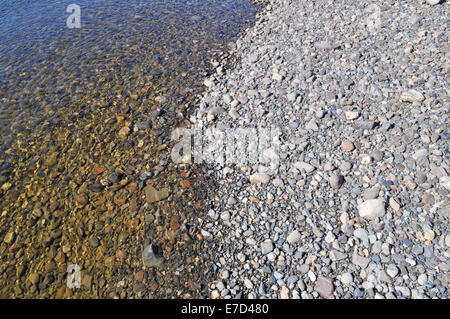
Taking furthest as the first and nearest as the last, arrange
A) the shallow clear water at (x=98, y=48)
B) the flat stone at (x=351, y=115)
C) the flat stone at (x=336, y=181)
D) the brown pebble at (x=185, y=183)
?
the shallow clear water at (x=98, y=48), the flat stone at (x=351, y=115), the brown pebble at (x=185, y=183), the flat stone at (x=336, y=181)

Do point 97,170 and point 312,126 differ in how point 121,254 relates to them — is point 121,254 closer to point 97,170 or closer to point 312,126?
point 97,170

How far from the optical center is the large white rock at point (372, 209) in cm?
582

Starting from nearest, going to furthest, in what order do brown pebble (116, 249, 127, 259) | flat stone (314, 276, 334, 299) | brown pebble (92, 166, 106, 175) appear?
flat stone (314, 276, 334, 299)
brown pebble (116, 249, 127, 259)
brown pebble (92, 166, 106, 175)

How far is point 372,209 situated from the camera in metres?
5.88

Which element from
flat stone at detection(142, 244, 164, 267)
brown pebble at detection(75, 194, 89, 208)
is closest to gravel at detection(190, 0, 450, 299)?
flat stone at detection(142, 244, 164, 267)

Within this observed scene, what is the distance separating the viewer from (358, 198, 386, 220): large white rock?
19.1 feet

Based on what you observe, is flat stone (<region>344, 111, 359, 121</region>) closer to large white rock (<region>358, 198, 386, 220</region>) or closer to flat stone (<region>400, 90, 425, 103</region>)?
flat stone (<region>400, 90, 425, 103</region>)

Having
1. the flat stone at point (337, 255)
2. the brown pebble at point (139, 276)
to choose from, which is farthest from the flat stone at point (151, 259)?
the flat stone at point (337, 255)

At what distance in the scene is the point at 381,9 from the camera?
1116 cm

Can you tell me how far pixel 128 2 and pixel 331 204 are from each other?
52.8 feet

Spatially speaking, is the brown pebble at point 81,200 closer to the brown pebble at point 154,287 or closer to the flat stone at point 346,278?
the brown pebble at point 154,287

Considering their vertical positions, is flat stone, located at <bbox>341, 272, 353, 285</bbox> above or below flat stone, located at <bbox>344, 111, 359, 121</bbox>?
below
